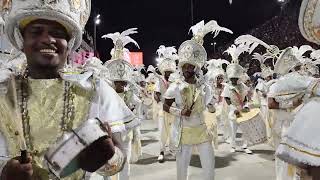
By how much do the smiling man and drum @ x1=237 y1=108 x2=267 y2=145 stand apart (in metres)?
4.55

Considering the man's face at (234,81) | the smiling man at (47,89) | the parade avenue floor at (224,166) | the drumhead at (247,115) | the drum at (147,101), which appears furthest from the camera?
the drum at (147,101)

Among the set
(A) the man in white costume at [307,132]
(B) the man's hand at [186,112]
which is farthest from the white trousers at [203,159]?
(A) the man in white costume at [307,132]

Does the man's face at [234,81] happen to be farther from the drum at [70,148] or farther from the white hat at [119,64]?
the drum at [70,148]

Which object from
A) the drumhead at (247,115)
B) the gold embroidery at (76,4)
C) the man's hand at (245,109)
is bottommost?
the drumhead at (247,115)

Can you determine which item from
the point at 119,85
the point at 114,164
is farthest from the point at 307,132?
the point at 119,85

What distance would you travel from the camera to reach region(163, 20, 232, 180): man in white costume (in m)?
5.82

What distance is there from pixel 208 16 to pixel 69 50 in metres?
33.9

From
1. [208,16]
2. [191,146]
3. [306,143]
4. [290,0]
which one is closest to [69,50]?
[306,143]

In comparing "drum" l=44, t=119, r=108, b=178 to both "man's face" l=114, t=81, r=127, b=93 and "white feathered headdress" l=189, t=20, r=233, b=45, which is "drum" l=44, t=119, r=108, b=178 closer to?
"man's face" l=114, t=81, r=127, b=93

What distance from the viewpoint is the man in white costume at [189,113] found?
19.1 ft

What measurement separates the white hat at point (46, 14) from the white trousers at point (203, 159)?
3787 millimetres

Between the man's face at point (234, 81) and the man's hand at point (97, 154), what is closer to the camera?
the man's hand at point (97, 154)

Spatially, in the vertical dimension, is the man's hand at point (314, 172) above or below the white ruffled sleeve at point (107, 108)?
below

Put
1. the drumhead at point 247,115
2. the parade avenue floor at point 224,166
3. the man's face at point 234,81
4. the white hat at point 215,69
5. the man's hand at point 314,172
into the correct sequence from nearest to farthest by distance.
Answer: the man's hand at point 314,172 < the drumhead at point 247,115 < the parade avenue floor at point 224,166 < the man's face at point 234,81 < the white hat at point 215,69
